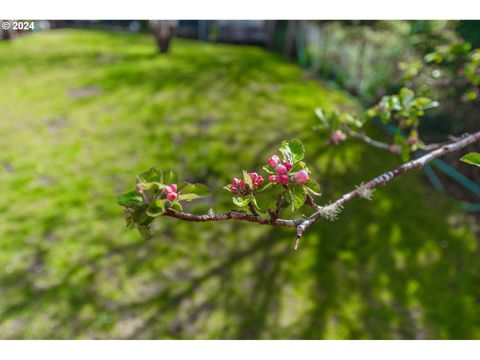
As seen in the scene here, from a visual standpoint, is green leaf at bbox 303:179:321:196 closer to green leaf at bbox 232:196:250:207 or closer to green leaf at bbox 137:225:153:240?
green leaf at bbox 232:196:250:207

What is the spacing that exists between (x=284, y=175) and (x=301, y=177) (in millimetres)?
48

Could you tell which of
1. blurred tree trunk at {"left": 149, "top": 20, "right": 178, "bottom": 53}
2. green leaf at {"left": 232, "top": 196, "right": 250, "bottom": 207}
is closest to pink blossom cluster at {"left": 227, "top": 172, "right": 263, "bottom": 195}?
green leaf at {"left": 232, "top": 196, "right": 250, "bottom": 207}

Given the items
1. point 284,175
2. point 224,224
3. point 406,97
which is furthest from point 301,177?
point 224,224

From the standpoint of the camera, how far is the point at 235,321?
3.27 metres

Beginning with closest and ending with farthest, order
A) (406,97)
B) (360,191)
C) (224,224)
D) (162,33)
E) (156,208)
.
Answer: (156,208) → (360,191) → (406,97) → (224,224) → (162,33)

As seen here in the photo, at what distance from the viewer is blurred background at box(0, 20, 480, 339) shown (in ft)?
10.8

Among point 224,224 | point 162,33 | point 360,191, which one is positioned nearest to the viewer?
point 360,191

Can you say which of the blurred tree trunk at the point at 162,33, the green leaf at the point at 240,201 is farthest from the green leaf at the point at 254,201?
the blurred tree trunk at the point at 162,33

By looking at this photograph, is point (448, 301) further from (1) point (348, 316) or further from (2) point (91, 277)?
(2) point (91, 277)

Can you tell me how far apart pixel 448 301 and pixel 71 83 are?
7.55 metres

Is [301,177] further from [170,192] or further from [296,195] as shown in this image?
[170,192]

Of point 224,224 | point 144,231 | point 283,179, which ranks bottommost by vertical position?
point 224,224

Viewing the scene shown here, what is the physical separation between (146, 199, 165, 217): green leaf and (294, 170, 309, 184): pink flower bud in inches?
14.1

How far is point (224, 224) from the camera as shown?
14.2 feet
